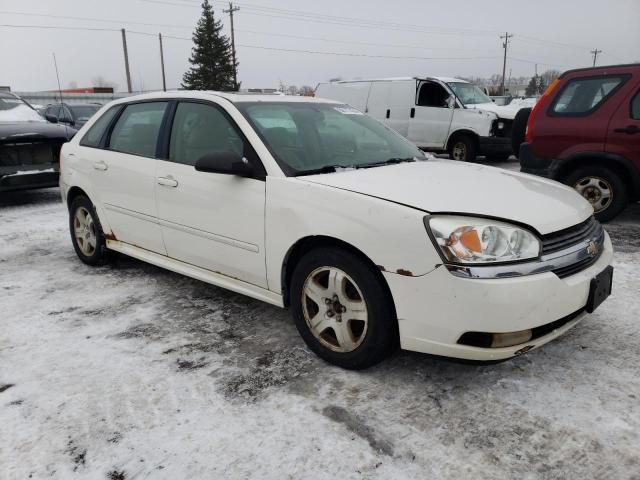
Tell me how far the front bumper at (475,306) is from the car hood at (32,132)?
662 cm

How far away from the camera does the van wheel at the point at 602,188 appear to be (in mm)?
5566

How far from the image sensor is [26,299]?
387cm

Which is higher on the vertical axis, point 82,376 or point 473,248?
point 473,248

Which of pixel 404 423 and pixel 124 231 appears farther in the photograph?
pixel 124 231

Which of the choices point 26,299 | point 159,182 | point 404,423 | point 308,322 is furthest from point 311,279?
point 26,299

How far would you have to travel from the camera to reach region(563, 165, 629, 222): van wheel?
5.57m

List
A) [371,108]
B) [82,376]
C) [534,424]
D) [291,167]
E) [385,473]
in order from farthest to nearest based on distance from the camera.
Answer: [371,108] → [291,167] → [82,376] → [534,424] → [385,473]

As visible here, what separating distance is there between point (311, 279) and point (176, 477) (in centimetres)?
119

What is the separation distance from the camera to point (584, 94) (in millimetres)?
5781

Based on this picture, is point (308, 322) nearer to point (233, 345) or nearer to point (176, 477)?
point (233, 345)

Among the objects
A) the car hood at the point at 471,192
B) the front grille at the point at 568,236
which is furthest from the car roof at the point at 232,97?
the front grille at the point at 568,236

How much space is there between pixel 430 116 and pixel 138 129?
8.17m

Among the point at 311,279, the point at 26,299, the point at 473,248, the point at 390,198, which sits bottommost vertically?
the point at 26,299

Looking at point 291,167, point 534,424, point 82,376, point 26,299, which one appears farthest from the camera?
point 26,299
